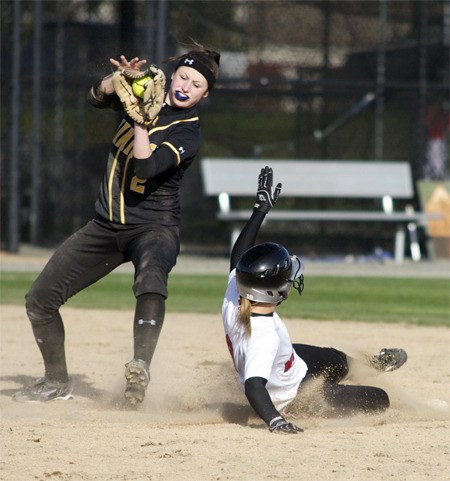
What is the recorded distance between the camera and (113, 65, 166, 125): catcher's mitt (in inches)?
207

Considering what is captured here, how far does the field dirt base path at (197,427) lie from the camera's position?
4.28 metres

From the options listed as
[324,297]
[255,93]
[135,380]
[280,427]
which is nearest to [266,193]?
[135,380]

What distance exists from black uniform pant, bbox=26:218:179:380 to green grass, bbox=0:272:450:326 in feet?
13.5

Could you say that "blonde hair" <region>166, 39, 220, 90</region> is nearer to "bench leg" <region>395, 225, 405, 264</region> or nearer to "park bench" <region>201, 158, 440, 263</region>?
"park bench" <region>201, 158, 440, 263</region>

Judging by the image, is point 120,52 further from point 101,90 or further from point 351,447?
point 351,447

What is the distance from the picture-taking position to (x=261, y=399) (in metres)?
4.87

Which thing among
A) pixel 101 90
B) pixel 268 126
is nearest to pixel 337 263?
pixel 268 126

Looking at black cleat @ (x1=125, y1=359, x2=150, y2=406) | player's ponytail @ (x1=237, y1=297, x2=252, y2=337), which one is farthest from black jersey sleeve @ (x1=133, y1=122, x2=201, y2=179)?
black cleat @ (x1=125, y1=359, x2=150, y2=406)

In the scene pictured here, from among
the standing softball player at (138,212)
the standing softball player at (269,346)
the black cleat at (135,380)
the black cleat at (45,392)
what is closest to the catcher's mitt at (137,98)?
the standing softball player at (138,212)

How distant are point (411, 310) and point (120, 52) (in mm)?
6175

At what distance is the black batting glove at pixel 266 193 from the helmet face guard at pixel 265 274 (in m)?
0.60

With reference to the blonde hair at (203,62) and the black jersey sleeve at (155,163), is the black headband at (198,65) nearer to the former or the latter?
the blonde hair at (203,62)

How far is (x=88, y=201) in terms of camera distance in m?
15.5

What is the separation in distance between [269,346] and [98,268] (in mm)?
1323
